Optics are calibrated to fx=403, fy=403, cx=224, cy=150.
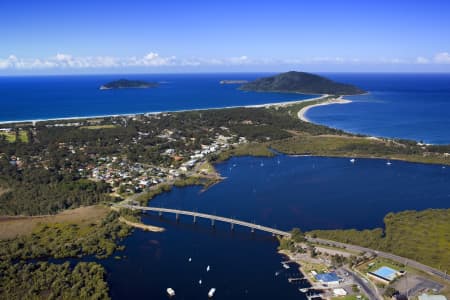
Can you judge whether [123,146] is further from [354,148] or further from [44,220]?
[354,148]

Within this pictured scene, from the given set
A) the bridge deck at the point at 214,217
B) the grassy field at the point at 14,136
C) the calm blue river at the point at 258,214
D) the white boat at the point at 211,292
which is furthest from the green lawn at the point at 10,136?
the white boat at the point at 211,292

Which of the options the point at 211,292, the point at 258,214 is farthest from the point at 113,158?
the point at 211,292

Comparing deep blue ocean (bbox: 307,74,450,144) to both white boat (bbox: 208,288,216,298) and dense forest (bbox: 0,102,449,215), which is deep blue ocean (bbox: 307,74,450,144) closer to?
dense forest (bbox: 0,102,449,215)

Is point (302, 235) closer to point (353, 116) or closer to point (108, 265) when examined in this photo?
point (108, 265)

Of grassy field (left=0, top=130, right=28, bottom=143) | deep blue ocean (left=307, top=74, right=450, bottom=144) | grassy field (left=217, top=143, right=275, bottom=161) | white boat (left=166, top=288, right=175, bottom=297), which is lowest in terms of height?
white boat (left=166, top=288, right=175, bottom=297)

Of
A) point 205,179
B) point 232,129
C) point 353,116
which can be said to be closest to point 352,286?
point 205,179

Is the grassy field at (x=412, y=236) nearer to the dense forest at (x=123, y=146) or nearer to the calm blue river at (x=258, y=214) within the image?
the calm blue river at (x=258, y=214)

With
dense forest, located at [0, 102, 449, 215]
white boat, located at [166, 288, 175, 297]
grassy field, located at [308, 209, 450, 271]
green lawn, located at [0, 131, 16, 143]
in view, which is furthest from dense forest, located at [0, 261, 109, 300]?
green lawn, located at [0, 131, 16, 143]
